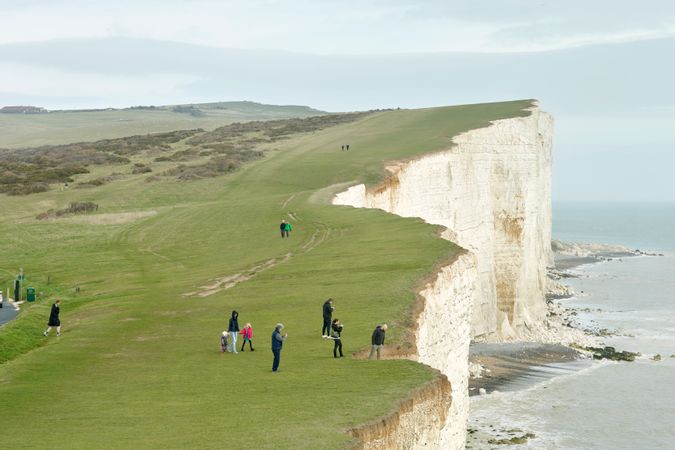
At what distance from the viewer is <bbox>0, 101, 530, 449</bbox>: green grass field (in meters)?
19.2

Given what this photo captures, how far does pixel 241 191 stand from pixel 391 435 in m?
58.0

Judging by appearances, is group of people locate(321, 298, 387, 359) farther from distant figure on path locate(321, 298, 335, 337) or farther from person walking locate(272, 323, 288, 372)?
person walking locate(272, 323, 288, 372)

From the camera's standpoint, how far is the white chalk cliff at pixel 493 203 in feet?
231

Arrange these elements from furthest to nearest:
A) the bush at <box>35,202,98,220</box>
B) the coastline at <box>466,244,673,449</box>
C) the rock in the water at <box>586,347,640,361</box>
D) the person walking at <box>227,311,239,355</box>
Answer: the bush at <box>35,202,98,220</box>, the rock in the water at <box>586,347,640,361</box>, the coastline at <box>466,244,673,449</box>, the person walking at <box>227,311,239,355</box>

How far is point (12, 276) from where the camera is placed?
4903 centimetres

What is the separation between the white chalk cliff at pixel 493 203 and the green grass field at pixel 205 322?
412cm

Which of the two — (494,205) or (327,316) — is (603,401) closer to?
(494,205)

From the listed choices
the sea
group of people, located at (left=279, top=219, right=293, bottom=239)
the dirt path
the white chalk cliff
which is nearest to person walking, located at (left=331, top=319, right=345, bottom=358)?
the dirt path

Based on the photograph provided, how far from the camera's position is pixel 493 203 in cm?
8050

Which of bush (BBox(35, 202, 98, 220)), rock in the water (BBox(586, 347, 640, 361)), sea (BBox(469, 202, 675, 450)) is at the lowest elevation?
sea (BBox(469, 202, 675, 450))

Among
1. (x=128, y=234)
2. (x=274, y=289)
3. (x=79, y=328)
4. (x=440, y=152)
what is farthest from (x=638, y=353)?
(x=79, y=328)

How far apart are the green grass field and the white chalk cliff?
13.5 ft

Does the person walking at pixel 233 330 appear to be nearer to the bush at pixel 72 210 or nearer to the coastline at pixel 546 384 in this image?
the coastline at pixel 546 384

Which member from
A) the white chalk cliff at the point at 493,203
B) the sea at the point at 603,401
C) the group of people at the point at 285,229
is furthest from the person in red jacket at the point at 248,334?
the white chalk cliff at the point at 493,203
